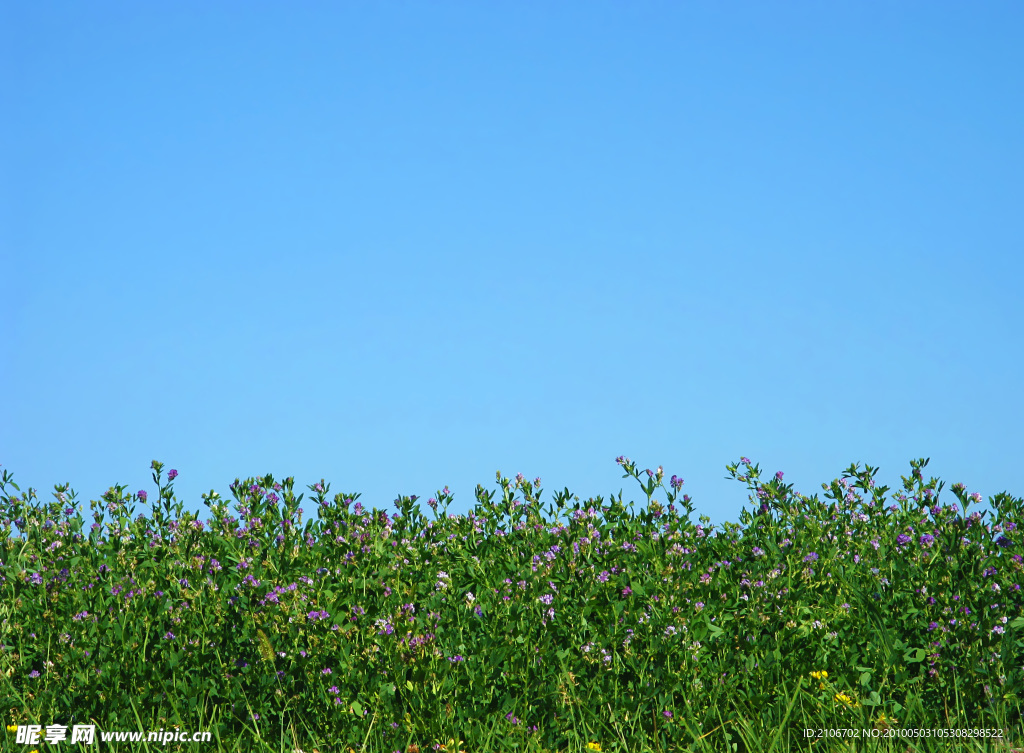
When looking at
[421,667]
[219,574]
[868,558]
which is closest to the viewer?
[421,667]

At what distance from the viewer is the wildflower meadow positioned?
533 cm

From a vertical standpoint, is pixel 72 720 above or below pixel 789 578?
below

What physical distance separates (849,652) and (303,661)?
3.20 metres

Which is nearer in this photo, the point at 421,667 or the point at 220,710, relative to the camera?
the point at 421,667

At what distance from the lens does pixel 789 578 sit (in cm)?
602

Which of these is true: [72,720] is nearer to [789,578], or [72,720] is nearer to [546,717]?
[546,717]

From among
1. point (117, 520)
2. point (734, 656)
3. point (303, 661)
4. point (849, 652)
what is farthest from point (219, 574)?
point (849, 652)

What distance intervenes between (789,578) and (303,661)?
2.98 m

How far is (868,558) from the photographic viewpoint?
6.89 m

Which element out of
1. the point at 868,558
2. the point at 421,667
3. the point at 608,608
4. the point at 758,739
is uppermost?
the point at 868,558

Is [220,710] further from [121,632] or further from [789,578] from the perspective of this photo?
[789,578]

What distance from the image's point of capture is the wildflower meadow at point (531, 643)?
5.33 metres

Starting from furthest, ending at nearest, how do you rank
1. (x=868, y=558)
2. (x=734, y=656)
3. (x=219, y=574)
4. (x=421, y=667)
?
(x=868, y=558), (x=219, y=574), (x=734, y=656), (x=421, y=667)

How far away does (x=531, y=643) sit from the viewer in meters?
5.77
